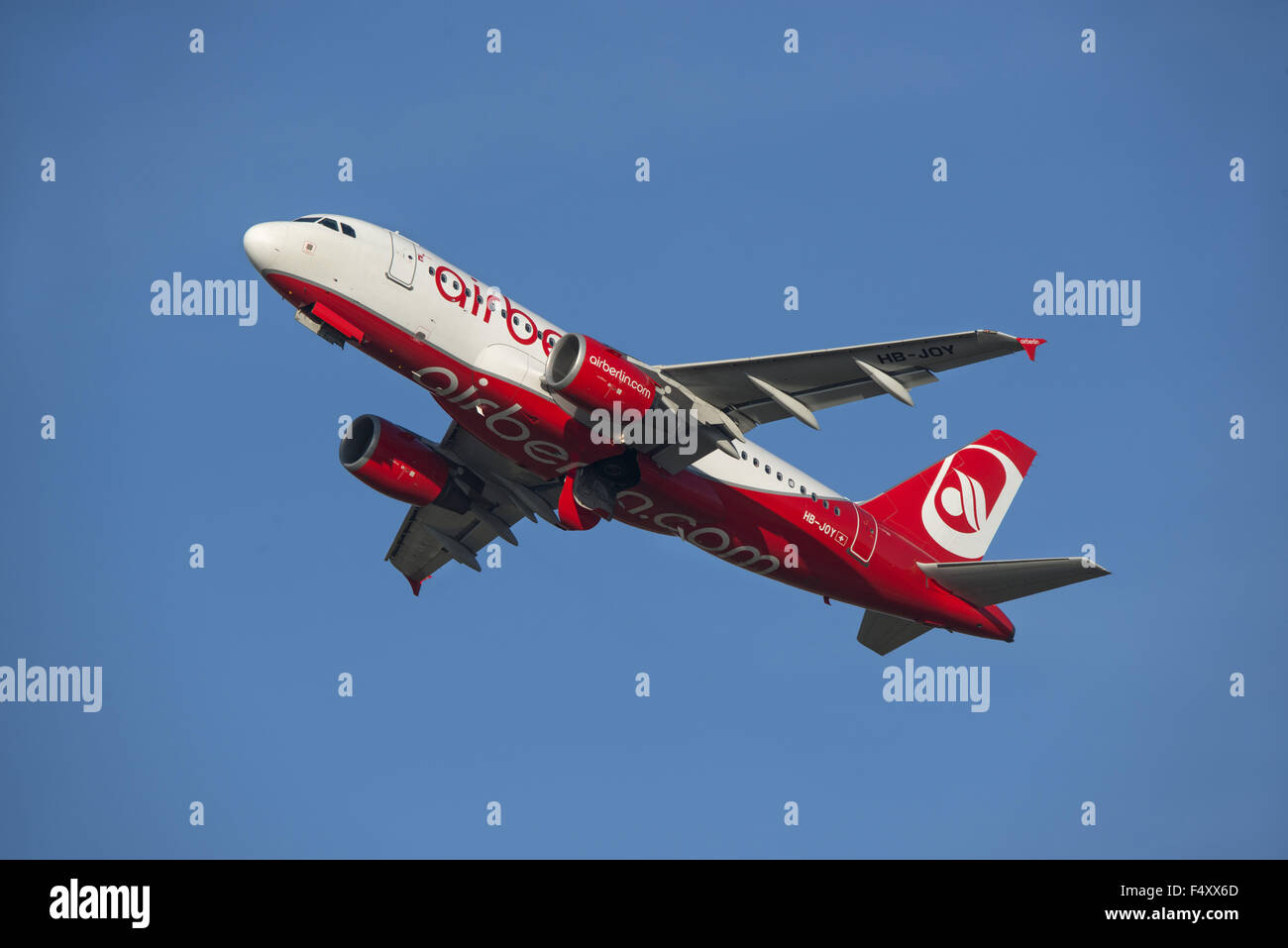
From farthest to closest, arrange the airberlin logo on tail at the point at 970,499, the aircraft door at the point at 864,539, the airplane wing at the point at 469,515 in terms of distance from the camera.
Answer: the airberlin logo on tail at the point at 970,499 < the airplane wing at the point at 469,515 < the aircraft door at the point at 864,539

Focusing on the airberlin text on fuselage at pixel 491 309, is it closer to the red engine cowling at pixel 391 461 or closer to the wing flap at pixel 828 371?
the wing flap at pixel 828 371

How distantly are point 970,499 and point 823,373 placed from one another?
11.9 meters

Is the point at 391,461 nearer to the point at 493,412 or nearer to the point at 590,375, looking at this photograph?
the point at 493,412

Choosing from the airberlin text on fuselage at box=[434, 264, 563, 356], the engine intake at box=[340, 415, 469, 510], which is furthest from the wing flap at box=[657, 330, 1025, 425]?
the engine intake at box=[340, 415, 469, 510]

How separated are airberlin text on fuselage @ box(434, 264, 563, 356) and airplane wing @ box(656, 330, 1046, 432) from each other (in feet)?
10.3

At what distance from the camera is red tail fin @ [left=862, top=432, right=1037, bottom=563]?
45188 millimetres

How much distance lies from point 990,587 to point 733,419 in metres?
9.93

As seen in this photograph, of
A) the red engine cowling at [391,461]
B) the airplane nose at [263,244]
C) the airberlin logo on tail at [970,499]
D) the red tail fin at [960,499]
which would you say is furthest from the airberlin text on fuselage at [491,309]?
the airberlin logo on tail at [970,499]

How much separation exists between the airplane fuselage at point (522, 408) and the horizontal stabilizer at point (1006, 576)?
1.01 m

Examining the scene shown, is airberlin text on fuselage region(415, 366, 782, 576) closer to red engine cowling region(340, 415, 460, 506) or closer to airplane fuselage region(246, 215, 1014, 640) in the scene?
airplane fuselage region(246, 215, 1014, 640)

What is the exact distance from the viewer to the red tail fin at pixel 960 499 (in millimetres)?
45188

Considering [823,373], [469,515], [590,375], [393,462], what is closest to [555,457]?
[590,375]
